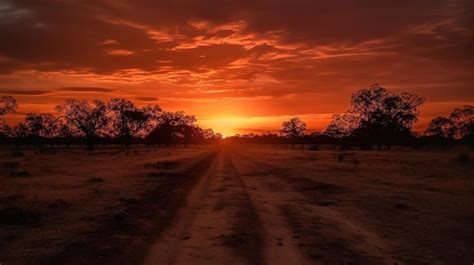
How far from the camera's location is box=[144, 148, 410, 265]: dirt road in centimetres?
926

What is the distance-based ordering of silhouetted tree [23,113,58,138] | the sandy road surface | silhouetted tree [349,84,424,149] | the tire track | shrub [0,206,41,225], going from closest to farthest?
the tire track
the sandy road surface
shrub [0,206,41,225]
silhouetted tree [349,84,424,149]
silhouetted tree [23,113,58,138]

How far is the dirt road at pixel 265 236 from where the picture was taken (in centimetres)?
926

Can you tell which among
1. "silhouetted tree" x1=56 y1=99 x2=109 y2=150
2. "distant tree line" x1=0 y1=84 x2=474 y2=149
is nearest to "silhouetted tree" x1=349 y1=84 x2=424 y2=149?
"distant tree line" x1=0 y1=84 x2=474 y2=149

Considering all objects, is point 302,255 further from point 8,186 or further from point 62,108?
point 62,108

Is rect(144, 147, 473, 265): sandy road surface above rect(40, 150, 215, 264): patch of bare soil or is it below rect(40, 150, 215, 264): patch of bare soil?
above

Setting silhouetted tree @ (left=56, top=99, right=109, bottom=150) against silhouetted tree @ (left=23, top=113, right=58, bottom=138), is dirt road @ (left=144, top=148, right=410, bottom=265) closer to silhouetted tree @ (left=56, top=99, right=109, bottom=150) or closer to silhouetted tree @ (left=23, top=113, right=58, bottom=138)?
silhouetted tree @ (left=56, top=99, right=109, bottom=150)

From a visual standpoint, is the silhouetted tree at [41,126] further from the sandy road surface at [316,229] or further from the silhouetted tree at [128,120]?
the sandy road surface at [316,229]

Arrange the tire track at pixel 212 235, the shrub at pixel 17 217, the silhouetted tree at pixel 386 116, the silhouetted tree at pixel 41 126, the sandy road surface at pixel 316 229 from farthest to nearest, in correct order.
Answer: the silhouetted tree at pixel 41 126 < the silhouetted tree at pixel 386 116 < the shrub at pixel 17 217 < the sandy road surface at pixel 316 229 < the tire track at pixel 212 235

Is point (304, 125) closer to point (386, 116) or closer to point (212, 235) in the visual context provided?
point (386, 116)

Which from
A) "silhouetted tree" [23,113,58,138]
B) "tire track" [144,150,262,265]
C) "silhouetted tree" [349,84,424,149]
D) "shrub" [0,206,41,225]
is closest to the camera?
"tire track" [144,150,262,265]

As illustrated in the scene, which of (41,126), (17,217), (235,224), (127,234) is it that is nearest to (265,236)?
(235,224)

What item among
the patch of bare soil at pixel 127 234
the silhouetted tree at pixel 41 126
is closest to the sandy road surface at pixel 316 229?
the patch of bare soil at pixel 127 234

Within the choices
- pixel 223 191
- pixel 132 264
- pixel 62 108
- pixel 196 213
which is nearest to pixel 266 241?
pixel 132 264

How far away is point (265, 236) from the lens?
439 inches
